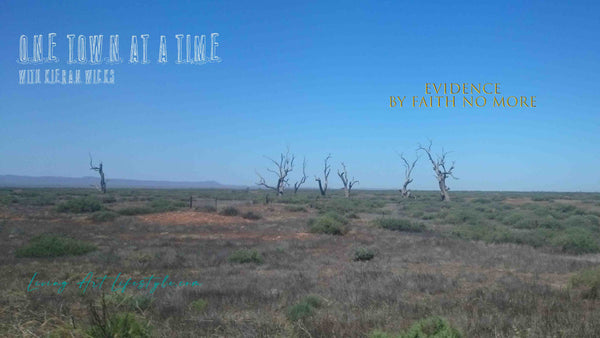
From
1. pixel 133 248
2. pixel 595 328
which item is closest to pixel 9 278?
pixel 133 248

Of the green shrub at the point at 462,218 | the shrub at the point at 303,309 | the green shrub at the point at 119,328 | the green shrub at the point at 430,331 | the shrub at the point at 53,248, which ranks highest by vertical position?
the green shrub at the point at 119,328

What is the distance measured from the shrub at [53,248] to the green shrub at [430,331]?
13.1 meters

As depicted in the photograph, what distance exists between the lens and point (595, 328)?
5.66 metres

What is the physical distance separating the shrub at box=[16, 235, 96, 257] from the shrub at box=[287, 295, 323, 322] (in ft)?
34.4

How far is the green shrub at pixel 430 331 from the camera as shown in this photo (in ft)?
15.8

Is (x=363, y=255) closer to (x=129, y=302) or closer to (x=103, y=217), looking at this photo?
(x=129, y=302)

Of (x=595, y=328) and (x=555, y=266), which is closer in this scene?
(x=595, y=328)

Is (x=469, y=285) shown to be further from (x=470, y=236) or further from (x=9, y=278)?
(x=470, y=236)

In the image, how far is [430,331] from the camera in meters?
5.32

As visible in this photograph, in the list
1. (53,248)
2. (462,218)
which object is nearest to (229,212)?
(462,218)

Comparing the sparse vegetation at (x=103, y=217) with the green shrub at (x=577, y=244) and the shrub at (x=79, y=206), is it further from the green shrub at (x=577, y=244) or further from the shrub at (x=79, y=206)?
the green shrub at (x=577, y=244)

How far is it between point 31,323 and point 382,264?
10.7 m

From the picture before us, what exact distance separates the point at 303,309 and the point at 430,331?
8.08ft

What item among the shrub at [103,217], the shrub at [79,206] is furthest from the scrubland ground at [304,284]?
the shrub at [79,206]
